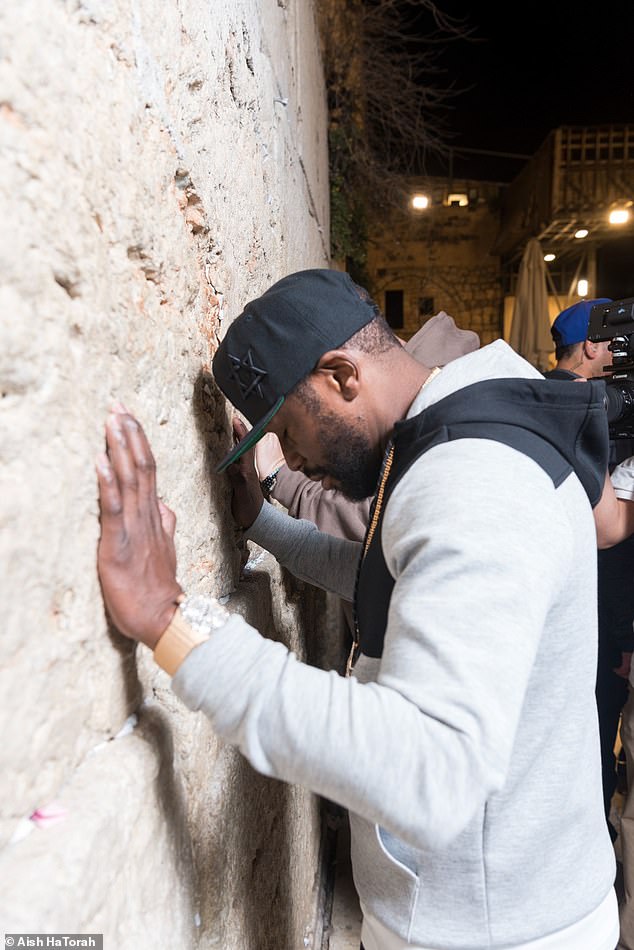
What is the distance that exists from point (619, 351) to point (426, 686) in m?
1.67

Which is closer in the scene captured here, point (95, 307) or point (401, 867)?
point (95, 307)

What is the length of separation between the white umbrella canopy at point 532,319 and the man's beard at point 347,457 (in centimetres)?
684

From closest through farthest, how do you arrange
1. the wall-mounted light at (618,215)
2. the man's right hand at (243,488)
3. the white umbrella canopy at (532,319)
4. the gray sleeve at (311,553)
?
the man's right hand at (243,488) < the gray sleeve at (311,553) < the white umbrella canopy at (532,319) < the wall-mounted light at (618,215)

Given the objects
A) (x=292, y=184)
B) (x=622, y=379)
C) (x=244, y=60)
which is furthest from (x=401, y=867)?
(x=292, y=184)

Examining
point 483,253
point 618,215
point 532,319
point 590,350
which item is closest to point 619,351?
point 590,350

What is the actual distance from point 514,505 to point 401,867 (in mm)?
506

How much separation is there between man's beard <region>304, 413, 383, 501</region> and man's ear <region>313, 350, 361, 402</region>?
0.13 feet

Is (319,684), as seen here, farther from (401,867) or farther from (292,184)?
(292,184)

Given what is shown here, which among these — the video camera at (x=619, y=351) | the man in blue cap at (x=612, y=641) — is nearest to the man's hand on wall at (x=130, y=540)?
the video camera at (x=619, y=351)

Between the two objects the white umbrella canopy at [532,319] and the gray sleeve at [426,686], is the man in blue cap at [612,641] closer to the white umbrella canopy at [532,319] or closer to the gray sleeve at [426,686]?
the gray sleeve at [426,686]

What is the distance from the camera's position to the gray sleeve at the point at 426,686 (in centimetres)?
56

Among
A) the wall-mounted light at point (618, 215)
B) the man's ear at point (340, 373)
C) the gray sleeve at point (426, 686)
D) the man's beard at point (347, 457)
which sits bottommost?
the gray sleeve at point (426, 686)

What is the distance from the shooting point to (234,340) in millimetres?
913

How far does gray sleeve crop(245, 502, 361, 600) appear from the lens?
1318 mm
